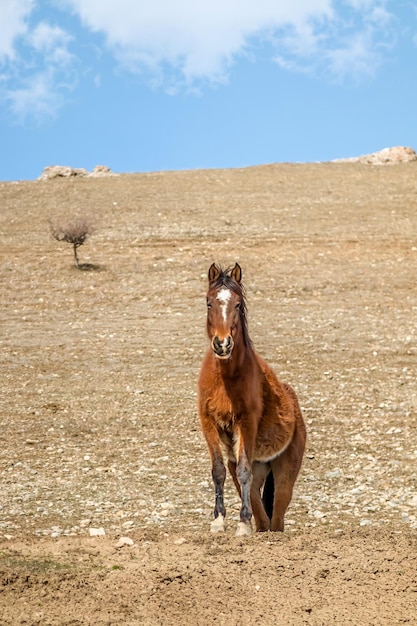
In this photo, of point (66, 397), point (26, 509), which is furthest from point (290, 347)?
point (26, 509)

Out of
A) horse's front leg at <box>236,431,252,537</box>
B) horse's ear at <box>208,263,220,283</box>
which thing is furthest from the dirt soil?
horse's ear at <box>208,263,220,283</box>

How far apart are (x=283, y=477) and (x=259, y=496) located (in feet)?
1.01

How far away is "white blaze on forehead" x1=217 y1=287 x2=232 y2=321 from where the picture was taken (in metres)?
7.31

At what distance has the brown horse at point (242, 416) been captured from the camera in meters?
7.40

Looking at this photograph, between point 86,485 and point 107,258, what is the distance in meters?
16.3

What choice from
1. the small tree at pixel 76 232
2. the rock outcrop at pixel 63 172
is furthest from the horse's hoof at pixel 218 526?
the rock outcrop at pixel 63 172

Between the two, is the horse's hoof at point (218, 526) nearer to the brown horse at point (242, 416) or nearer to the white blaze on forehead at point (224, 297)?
the brown horse at point (242, 416)

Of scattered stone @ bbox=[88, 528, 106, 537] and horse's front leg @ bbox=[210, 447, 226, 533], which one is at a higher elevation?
horse's front leg @ bbox=[210, 447, 226, 533]

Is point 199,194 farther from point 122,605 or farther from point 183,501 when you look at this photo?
point 122,605

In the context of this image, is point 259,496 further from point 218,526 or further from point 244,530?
point 244,530

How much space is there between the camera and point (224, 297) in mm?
7383

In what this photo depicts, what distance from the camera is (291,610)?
586cm

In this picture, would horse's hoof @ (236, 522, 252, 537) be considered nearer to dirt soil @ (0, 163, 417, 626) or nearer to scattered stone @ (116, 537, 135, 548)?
dirt soil @ (0, 163, 417, 626)

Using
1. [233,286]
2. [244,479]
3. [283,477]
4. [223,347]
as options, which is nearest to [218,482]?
[244,479]
